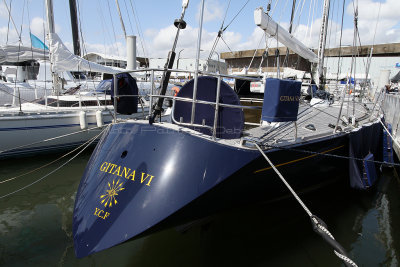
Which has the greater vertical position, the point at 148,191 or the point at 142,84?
the point at 142,84

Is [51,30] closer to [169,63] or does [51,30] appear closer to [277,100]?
[169,63]

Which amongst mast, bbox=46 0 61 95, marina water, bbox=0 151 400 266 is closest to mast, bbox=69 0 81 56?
mast, bbox=46 0 61 95

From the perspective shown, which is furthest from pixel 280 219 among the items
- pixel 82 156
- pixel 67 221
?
pixel 82 156

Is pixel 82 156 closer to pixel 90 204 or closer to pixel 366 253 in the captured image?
pixel 90 204

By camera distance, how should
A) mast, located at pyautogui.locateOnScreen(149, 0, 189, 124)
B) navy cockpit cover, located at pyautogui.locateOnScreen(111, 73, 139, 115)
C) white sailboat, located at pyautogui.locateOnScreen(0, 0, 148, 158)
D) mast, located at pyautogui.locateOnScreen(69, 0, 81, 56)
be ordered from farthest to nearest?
mast, located at pyautogui.locateOnScreen(69, 0, 81, 56), white sailboat, located at pyautogui.locateOnScreen(0, 0, 148, 158), navy cockpit cover, located at pyautogui.locateOnScreen(111, 73, 139, 115), mast, located at pyautogui.locateOnScreen(149, 0, 189, 124)

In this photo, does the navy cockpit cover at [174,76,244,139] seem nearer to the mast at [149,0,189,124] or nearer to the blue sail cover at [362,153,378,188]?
the mast at [149,0,189,124]

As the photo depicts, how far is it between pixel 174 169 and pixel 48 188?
475 centimetres

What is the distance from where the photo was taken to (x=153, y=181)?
3250 mm

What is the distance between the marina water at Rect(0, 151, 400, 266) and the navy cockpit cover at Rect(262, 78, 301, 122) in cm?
139

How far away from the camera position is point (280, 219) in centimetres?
498

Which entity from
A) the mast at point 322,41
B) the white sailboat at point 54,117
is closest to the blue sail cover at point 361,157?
the mast at point 322,41

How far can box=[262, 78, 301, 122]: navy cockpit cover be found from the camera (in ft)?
11.4

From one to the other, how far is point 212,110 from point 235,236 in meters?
2.06

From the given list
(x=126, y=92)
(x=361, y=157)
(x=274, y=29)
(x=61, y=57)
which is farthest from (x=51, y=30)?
(x=361, y=157)
